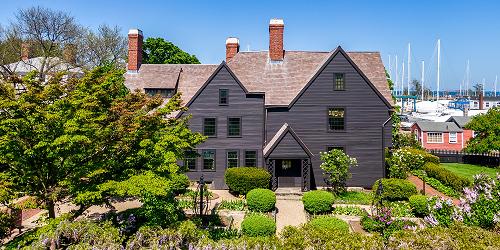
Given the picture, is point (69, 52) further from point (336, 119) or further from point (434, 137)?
point (434, 137)

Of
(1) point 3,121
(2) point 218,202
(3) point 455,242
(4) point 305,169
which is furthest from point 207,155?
(3) point 455,242

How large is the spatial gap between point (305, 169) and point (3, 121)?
22.7m

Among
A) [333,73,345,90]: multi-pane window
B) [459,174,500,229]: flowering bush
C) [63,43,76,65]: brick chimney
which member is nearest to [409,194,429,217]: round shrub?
[459,174,500,229]: flowering bush

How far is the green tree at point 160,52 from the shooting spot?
238ft

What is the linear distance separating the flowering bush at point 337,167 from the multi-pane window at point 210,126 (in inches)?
375

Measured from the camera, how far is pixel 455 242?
1035cm

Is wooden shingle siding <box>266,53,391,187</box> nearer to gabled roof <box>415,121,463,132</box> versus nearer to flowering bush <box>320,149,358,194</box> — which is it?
flowering bush <box>320,149,358,194</box>

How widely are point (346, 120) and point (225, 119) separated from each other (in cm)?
1052

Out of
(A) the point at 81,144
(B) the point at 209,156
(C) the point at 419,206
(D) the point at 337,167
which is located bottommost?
(C) the point at 419,206

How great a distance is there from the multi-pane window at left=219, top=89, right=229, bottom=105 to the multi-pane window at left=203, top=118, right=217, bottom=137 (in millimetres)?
1714

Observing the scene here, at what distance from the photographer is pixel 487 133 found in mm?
46000

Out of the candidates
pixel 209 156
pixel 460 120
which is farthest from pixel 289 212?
pixel 460 120

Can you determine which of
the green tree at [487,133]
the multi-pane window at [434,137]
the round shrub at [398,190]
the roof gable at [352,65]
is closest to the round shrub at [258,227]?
the round shrub at [398,190]

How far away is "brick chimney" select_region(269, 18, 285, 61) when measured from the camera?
34.3m
